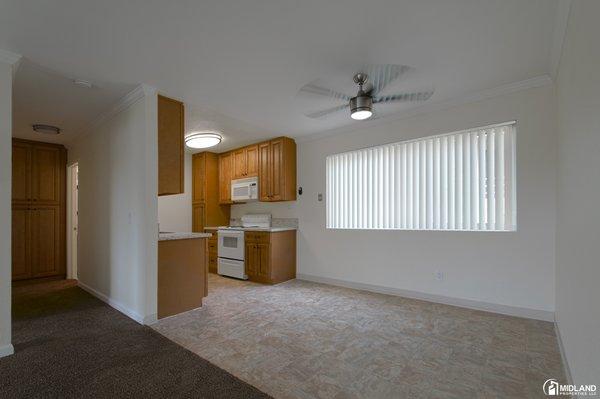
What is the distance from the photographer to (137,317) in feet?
Result: 10.1

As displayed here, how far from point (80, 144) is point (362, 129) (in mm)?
4607

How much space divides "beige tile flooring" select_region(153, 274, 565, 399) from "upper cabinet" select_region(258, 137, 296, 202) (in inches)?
77.7

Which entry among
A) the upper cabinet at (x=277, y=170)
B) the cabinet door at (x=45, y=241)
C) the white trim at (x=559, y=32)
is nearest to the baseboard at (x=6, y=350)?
the cabinet door at (x=45, y=241)

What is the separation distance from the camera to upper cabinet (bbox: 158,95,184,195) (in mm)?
3254

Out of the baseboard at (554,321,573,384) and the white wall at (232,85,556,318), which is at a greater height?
the white wall at (232,85,556,318)

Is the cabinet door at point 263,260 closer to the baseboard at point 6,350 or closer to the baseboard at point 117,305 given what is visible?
the baseboard at point 117,305

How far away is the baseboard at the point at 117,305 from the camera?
3.04 m

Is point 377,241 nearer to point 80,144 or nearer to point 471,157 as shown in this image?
point 471,157

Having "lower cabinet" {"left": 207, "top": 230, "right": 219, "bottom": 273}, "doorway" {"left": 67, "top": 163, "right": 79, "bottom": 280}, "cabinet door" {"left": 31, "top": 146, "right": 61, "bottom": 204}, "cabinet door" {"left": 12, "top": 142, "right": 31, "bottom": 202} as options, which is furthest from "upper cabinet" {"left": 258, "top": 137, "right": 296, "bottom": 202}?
"cabinet door" {"left": 12, "top": 142, "right": 31, "bottom": 202}

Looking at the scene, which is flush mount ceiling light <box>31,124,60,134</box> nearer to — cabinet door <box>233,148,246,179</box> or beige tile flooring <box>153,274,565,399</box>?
cabinet door <box>233,148,246,179</box>

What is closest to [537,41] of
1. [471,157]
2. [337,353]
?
[471,157]

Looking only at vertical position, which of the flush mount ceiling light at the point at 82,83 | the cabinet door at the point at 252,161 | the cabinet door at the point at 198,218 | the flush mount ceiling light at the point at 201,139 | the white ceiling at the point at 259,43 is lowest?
the cabinet door at the point at 198,218

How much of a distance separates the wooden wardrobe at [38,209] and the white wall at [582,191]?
23.0 ft

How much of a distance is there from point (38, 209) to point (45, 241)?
1.92ft
